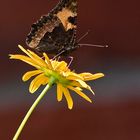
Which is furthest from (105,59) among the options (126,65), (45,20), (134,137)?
(45,20)

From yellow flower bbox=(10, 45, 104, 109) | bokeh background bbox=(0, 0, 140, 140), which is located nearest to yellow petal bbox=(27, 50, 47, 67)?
yellow flower bbox=(10, 45, 104, 109)

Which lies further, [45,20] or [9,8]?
[9,8]

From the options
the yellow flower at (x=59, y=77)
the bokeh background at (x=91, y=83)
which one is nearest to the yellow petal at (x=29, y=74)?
the yellow flower at (x=59, y=77)

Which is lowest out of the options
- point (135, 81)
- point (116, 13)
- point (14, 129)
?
point (14, 129)

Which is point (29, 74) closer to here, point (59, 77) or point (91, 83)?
point (59, 77)

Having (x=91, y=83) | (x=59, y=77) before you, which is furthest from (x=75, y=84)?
(x=91, y=83)

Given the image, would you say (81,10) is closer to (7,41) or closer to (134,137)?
(7,41)
